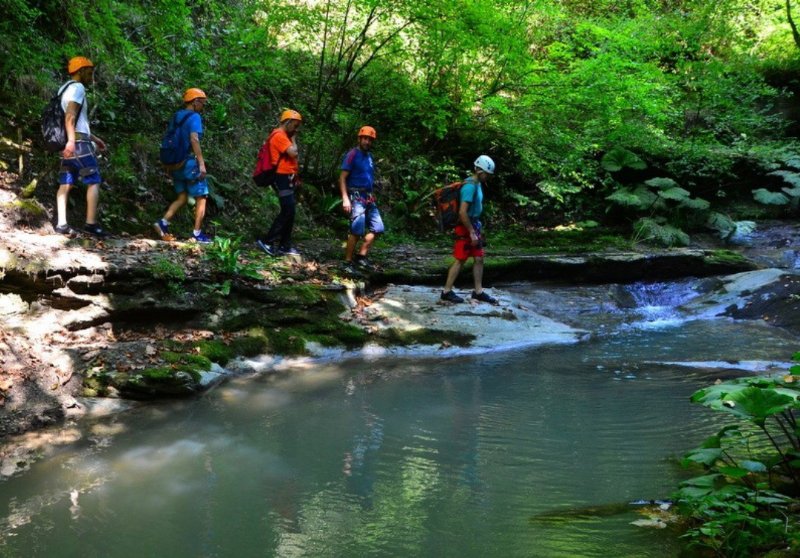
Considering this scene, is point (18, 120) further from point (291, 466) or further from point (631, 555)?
point (631, 555)

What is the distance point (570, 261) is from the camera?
10906 millimetres

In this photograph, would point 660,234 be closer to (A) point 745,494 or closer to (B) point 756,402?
(A) point 745,494

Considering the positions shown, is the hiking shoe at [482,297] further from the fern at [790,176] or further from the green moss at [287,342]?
the fern at [790,176]

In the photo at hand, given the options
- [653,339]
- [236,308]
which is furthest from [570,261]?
[236,308]

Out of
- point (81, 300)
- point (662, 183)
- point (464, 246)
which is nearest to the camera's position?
point (81, 300)

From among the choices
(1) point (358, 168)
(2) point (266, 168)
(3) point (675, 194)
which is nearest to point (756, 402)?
(1) point (358, 168)

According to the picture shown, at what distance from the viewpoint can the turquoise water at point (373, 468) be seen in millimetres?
3369

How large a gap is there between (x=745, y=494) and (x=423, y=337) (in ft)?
16.8

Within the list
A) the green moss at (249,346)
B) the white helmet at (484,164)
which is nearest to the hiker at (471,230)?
the white helmet at (484,164)

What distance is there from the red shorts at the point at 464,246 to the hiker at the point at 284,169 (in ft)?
7.79

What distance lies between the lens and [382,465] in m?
4.39

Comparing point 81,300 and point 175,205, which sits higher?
point 175,205

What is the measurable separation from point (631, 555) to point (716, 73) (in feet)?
53.6

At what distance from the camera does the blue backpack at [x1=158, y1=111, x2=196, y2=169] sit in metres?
8.30
